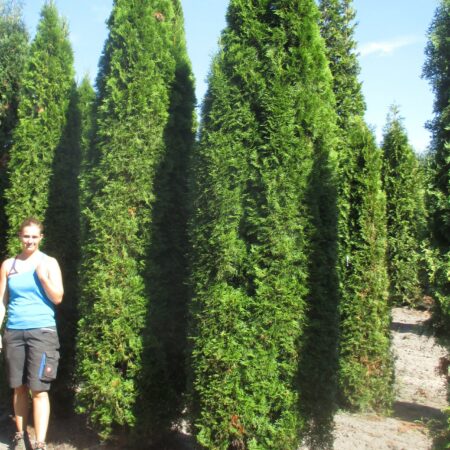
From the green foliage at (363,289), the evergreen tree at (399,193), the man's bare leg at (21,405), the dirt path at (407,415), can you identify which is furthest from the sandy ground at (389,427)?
the evergreen tree at (399,193)

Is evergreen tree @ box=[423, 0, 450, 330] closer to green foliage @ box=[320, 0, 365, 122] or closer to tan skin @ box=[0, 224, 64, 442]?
tan skin @ box=[0, 224, 64, 442]

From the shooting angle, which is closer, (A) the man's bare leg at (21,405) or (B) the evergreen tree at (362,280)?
(A) the man's bare leg at (21,405)

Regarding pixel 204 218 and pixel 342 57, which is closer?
pixel 204 218

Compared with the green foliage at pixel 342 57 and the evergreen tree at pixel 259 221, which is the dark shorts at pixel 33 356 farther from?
the green foliage at pixel 342 57

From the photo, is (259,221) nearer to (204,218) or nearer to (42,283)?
(204,218)

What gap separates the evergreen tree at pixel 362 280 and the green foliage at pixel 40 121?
3.70 metres

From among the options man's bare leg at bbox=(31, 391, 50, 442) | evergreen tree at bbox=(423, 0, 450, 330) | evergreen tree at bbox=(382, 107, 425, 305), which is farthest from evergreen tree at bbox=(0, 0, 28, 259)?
evergreen tree at bbox=(382, 107, 425, 305)

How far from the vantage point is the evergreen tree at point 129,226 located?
15.9 ft

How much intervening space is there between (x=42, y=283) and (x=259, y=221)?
208 centimetres

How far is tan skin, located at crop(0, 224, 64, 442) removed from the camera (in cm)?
461

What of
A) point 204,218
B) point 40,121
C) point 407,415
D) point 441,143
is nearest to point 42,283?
point 204,218

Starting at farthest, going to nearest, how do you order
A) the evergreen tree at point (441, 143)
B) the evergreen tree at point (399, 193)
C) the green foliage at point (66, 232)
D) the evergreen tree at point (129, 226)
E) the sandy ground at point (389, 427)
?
the evergreen tree at point (399, 193) → the green foliage at point (66, 232) → the sandy ground at point (389, 427) → the evergreen tree at point (129, 226) → the evergreen tree at point (441, 143)

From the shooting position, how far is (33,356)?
15.1 ft

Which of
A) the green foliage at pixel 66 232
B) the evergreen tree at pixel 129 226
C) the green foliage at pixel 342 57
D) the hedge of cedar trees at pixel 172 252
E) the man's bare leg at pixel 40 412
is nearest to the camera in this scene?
the man's bare leg at pixel 40 412
